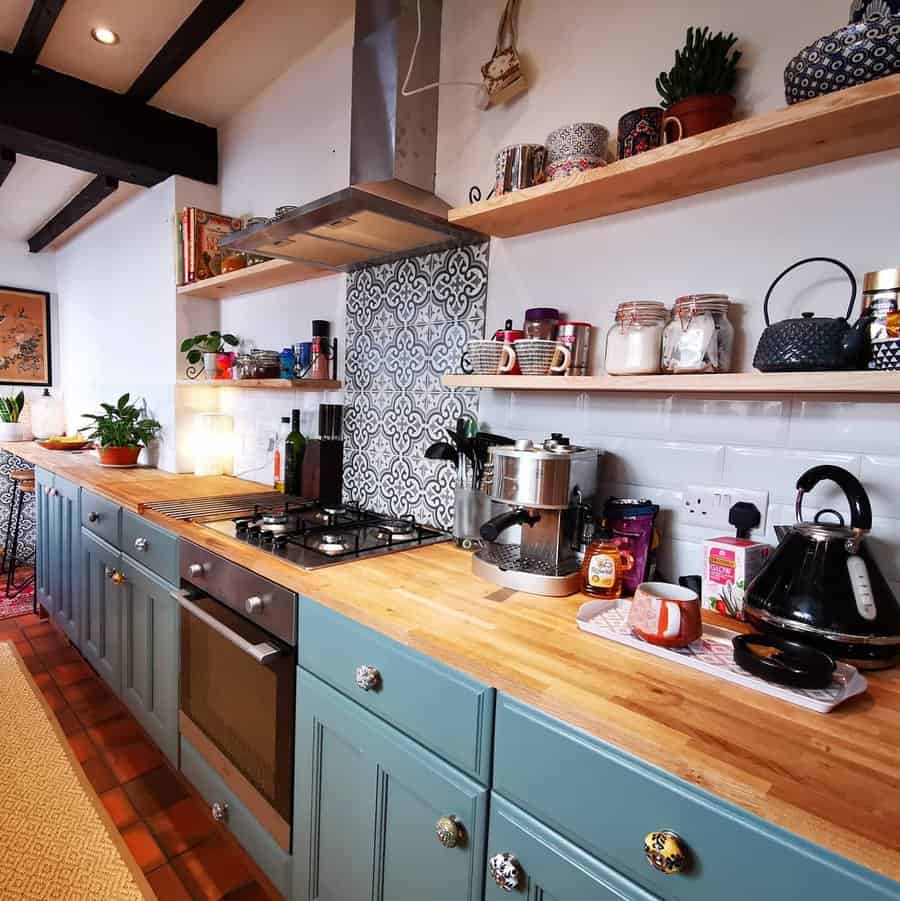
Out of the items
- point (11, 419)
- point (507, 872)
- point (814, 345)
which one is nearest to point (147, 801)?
point (507, 872)

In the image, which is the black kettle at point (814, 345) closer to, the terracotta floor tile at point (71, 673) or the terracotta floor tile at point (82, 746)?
the terracotta floor tile at point (82, 746)

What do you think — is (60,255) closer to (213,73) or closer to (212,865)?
(213,73)

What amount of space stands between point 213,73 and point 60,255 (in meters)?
2.92

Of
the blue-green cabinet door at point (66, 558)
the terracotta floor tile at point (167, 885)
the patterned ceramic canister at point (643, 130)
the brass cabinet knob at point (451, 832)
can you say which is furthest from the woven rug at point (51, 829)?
the patterned ceramic canister at point (643, 130)

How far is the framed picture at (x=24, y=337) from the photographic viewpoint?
4.21 m

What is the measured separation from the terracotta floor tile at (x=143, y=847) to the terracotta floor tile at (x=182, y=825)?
2 centimetres

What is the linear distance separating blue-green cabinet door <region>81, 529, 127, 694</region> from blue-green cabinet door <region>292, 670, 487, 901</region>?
49.1 inches

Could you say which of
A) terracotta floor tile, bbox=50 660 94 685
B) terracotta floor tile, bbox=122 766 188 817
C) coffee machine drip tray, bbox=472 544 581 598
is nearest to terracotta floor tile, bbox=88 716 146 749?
terracotta floor tile, bbox=122 766 188 817

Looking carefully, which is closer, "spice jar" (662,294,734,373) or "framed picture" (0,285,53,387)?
"spice jar" (662,294,734,373)

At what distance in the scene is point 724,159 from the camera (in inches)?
41.9

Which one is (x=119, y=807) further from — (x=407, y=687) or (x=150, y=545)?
(x=407, y=687)

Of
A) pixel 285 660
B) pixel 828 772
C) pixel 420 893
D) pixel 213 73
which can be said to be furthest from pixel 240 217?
pixel 828 772

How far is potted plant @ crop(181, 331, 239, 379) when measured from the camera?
2660mm

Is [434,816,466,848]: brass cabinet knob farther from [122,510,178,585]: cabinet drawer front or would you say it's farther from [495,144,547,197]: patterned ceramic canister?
[495,144,547,197]: patterned ceramic canister
